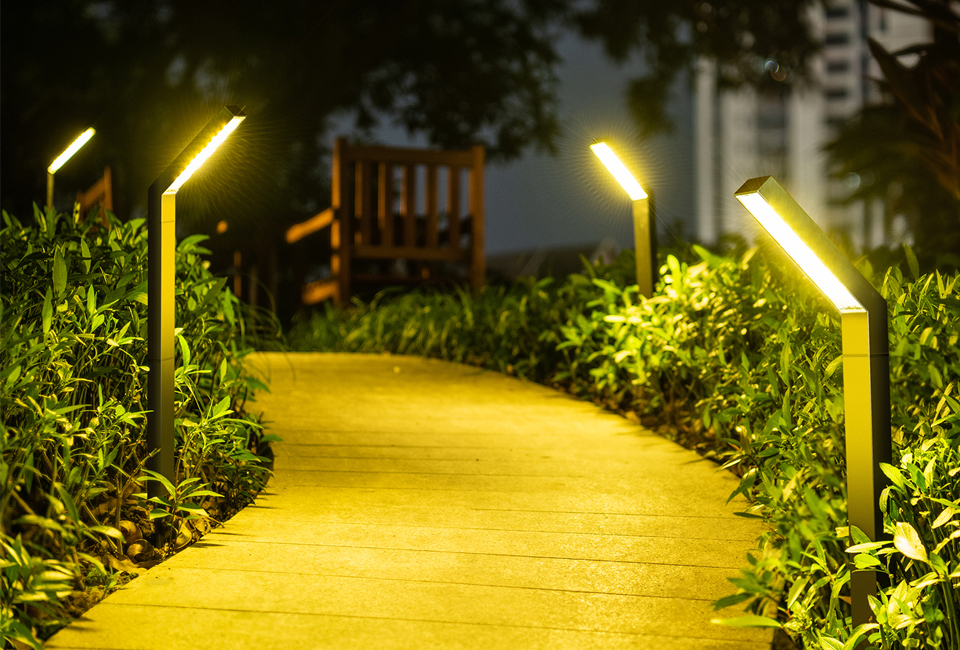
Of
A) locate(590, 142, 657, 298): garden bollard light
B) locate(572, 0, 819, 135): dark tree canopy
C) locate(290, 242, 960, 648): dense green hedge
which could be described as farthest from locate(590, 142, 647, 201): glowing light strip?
locate(572, 0, 819, 135): dark tree canopy

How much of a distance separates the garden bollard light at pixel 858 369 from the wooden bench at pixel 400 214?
7.21m

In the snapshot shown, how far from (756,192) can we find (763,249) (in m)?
2.58

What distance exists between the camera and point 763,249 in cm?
465

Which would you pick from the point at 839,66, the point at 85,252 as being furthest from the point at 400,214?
the point at 839,66

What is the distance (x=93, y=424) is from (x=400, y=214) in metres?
7.26

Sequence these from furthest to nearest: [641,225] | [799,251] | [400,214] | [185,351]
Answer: [400,214]
[641,225]
[185,351]
[799,251]

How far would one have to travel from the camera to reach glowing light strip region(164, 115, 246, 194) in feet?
9.32

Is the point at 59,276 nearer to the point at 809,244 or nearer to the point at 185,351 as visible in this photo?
the point at 185,351

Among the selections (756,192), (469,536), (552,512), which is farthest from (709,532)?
(756,192)

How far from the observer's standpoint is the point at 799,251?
7.48ft

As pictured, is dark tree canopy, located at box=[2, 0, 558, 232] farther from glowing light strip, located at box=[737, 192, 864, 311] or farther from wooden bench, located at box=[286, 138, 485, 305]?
glowing light strip, located at box=[737, 192, 864, 311]

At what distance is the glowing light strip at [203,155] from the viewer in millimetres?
2840

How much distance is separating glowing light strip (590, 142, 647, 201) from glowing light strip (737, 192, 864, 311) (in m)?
2.64

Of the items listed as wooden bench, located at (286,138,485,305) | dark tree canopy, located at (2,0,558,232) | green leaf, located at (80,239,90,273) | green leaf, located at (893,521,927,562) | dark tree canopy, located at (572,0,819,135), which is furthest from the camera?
dark tree canopy, located at (572,0,819,135)
